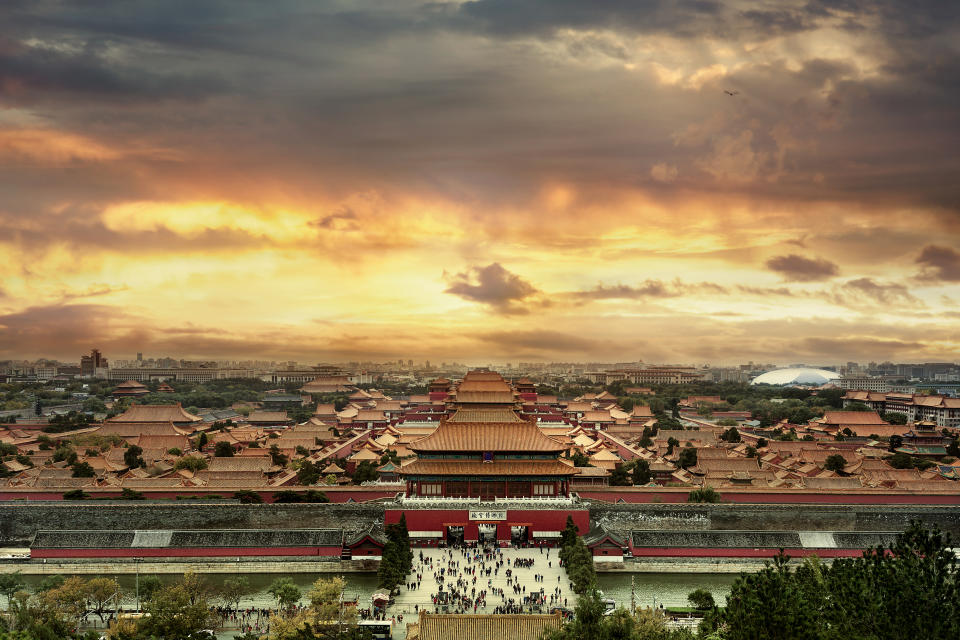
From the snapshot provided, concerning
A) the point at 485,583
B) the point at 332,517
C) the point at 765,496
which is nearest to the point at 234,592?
the point at 485,583

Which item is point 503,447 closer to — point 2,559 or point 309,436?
point 2,559

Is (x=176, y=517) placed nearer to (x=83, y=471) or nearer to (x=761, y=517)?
(x=83, y=471)

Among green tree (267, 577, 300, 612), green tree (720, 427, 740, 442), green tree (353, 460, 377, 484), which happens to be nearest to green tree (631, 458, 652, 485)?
green tree (353, 460, 377, 484)

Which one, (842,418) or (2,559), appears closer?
(2,559)

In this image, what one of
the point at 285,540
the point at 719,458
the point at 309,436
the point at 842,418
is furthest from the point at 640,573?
the point at 842,418

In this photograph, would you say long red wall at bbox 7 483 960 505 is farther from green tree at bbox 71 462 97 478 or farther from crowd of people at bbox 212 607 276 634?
Answer: crowd of people at bbox 212 607 276 634

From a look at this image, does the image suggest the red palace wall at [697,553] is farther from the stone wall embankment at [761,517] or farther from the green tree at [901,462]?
the green tree at [901,462]

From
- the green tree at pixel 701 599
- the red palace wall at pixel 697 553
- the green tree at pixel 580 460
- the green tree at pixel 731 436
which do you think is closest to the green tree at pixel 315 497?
the red palace wall at pixel 697 553
